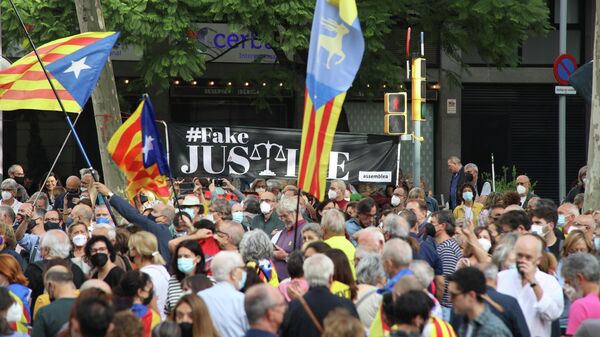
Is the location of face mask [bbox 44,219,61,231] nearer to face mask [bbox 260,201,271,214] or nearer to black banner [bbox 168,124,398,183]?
face mask [bbox 260,201,271,214]

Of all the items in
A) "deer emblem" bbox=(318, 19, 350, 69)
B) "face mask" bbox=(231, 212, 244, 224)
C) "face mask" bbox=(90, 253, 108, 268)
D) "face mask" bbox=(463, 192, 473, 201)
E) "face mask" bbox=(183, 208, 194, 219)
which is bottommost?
"face mask" bbox=(463, 192, 473, 201)

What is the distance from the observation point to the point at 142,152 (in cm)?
1328

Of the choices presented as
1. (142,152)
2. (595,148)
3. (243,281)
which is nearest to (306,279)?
(243,281)

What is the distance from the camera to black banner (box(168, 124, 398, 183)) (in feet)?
57.8

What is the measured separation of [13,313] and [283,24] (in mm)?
15891

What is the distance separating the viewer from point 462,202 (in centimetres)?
1717

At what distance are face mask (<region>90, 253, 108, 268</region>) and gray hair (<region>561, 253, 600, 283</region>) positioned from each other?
367 cm

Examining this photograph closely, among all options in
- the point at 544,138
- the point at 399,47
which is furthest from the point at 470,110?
the point at 399,47

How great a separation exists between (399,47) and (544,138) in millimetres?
7342

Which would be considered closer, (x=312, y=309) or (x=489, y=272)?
(x=312, y=309)

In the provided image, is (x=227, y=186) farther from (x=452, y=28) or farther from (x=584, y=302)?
(x=584, y=302)

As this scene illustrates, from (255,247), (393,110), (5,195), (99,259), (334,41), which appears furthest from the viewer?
(393,110)

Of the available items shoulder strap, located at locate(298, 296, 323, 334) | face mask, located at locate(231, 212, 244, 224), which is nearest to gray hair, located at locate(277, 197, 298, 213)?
face mask, located at locate(231, 212, 244, 224)

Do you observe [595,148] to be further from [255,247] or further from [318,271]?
[318,271]
